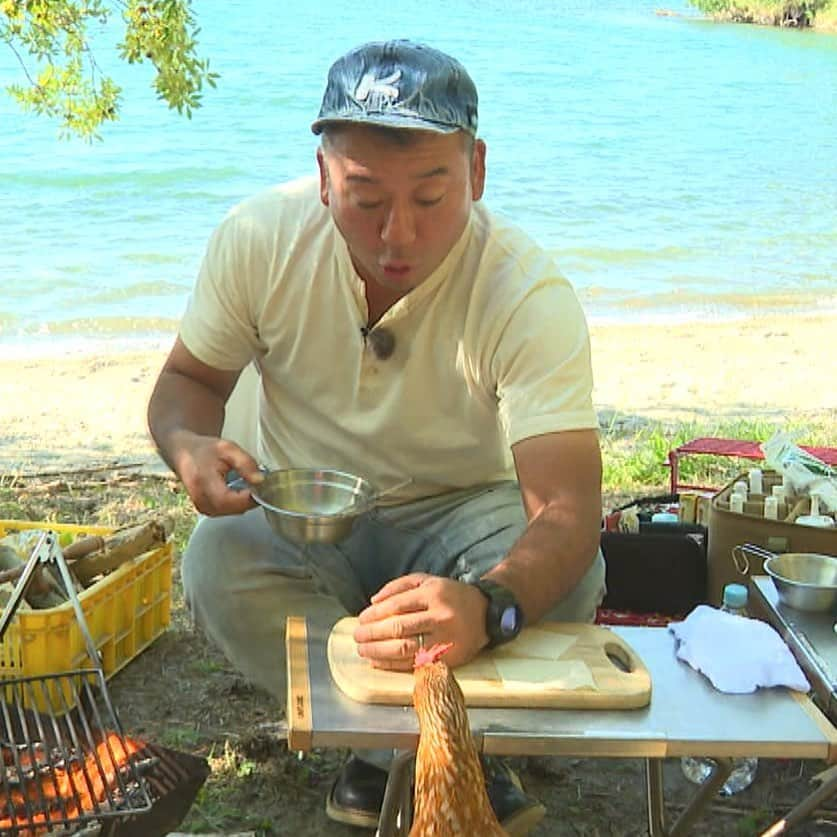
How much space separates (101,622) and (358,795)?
3.55 ft

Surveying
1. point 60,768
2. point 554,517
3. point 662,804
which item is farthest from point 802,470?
point 60,768

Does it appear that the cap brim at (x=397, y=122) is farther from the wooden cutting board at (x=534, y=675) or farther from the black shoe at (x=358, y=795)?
the black shoe at (x=358, y=795)

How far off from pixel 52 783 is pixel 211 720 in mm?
1091

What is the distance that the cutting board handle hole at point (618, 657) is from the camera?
2.44 m

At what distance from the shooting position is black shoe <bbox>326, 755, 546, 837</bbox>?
294cm

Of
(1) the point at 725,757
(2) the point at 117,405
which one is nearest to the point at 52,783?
(1) the point at 725,757

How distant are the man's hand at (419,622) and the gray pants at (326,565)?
442 mm

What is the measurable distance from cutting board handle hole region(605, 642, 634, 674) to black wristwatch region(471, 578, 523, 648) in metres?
0.19

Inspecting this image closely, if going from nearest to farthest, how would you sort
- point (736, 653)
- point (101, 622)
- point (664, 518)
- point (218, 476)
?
point (736, 653), point (218, 476), point (101, 622), point (664, 518)

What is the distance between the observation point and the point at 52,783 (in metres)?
2.58

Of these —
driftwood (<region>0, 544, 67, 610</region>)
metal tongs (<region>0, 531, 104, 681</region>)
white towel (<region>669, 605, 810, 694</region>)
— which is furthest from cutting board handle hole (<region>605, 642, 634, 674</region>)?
driftwood (<region>0, 544, 67, 610</region>)

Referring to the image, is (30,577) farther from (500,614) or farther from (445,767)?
(445,767)

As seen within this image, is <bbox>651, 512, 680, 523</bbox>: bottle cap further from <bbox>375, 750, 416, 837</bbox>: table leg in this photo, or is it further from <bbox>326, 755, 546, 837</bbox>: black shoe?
<bbox>375, 750, 416, 837</bbox>: table leg

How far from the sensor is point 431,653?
7.26ft
